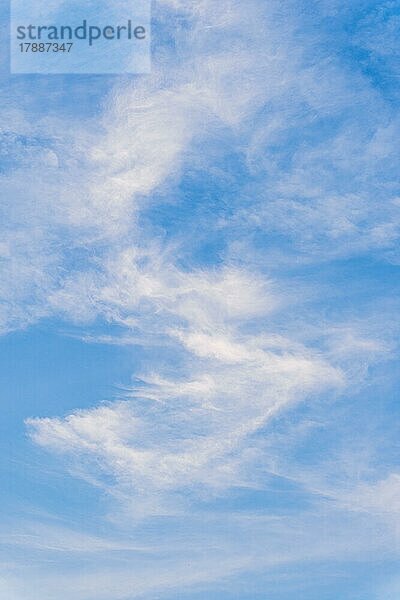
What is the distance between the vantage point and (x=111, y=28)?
153 feet

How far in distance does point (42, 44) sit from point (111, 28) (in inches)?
385

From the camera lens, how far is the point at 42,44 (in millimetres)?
48219
